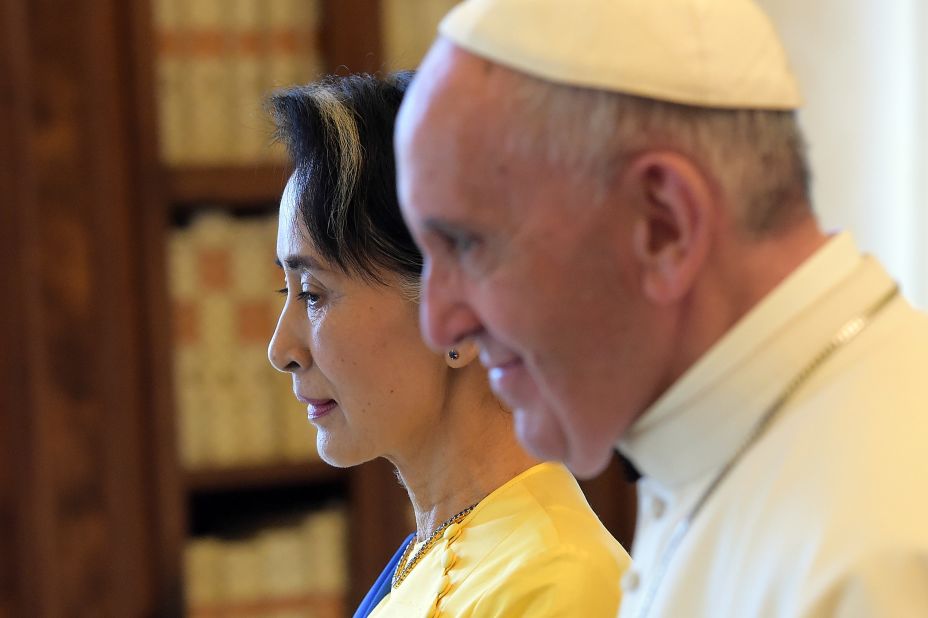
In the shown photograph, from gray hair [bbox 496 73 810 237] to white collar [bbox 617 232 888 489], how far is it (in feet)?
0.14

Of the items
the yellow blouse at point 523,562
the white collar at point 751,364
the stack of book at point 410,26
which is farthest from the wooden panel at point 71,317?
the white collar at point 751,364

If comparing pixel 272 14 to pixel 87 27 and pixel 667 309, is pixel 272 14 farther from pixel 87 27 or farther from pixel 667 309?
pixel 667 309

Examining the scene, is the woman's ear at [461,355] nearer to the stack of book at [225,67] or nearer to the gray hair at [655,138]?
the gray hair at [655,138]

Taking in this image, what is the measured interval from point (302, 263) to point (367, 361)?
140 mm

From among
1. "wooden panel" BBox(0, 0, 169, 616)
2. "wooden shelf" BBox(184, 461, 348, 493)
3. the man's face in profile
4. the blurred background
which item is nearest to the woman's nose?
the man's face in profile

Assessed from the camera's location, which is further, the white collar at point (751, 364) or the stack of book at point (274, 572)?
the stack of book at point (274, 572)

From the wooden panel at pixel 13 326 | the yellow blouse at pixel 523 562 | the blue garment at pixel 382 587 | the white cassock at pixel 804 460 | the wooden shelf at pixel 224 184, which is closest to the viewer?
the white cassock at pixel 804 460

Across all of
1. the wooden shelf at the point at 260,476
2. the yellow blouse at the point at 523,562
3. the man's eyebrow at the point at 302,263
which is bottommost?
the wooden shelf at the point at 260,476

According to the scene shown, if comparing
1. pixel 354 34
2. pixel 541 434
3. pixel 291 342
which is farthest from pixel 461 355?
pixel 354 34

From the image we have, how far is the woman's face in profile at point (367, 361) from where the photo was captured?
1401mm

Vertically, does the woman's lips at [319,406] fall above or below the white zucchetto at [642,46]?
below

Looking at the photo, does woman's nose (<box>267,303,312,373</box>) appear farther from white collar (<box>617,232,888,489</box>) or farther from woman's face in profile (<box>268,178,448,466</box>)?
white collar (<box>617,232,888,489</box>)

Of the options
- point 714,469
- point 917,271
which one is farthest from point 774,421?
point 917,271

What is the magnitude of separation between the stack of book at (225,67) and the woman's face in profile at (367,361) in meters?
1.45
